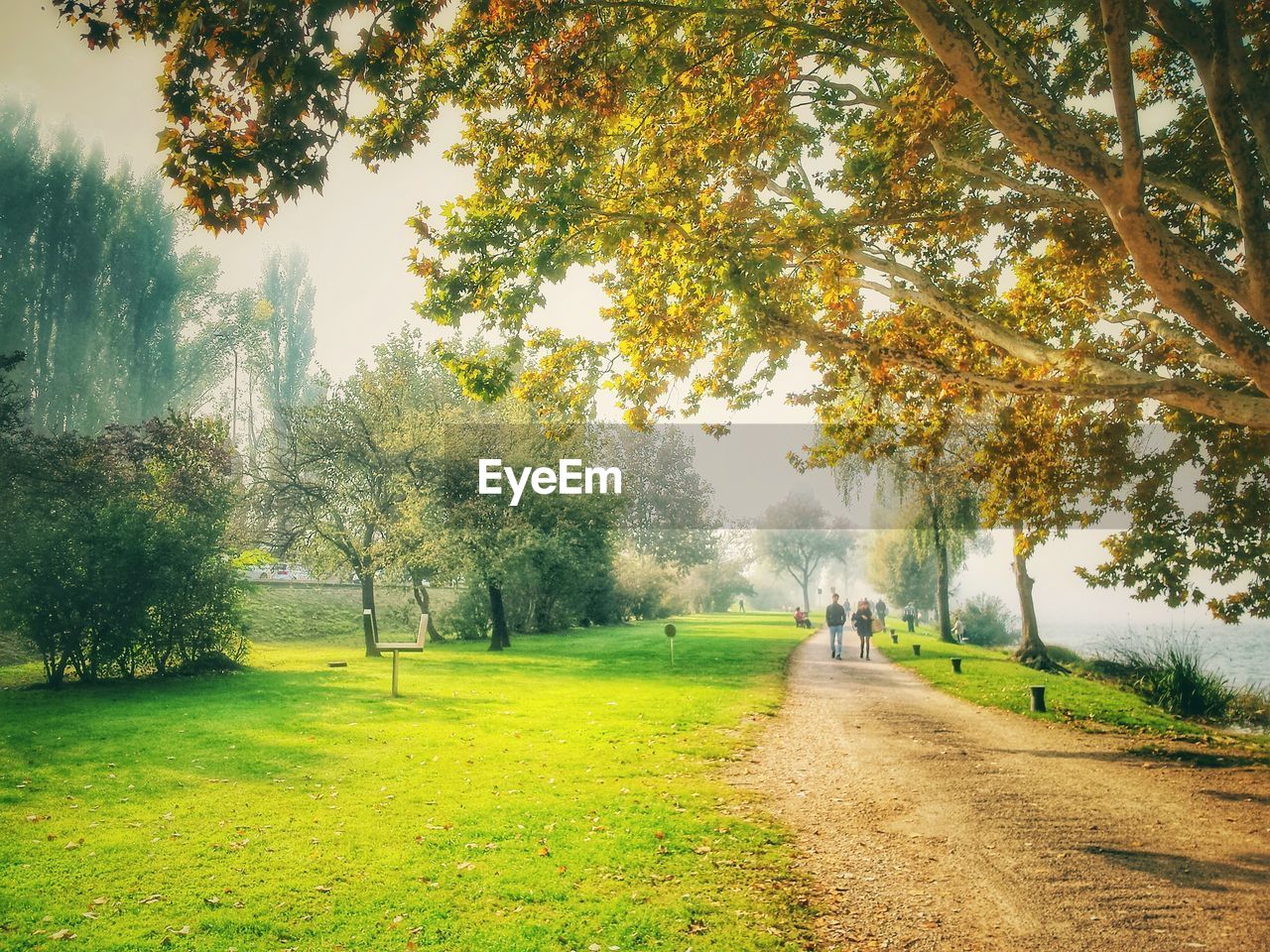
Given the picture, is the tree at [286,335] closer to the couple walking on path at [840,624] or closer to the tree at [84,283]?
the tree at [84,283]

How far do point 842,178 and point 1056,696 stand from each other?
42.0 feet

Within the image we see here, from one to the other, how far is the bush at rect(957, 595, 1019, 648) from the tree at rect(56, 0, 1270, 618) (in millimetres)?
28759

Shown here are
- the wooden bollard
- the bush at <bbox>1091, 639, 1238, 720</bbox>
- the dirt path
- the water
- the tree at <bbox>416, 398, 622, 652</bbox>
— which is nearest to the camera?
the dirt path

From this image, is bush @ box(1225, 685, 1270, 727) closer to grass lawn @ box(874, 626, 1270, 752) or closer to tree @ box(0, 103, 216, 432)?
grass lawn @ box(874, 626, 1270, 752)

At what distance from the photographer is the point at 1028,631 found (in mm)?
26578

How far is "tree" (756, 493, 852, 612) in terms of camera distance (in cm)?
7919

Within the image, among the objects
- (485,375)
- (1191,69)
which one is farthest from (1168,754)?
(485,375)

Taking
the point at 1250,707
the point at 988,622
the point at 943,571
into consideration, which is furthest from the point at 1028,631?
the point at 988,622

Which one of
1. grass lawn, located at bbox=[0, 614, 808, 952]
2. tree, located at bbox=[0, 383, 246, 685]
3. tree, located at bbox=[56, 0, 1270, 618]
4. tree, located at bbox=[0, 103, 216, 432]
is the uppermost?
tree, located at bbox=[0, 103, 216, 432]

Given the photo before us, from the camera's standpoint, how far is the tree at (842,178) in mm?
6121

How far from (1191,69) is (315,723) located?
18292 millimetres

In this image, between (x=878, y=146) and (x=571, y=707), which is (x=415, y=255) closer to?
(x=878, y=146)

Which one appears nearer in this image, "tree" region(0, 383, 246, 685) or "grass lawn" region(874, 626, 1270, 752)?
"grass lawn" region(874, 626, 1270, 752)

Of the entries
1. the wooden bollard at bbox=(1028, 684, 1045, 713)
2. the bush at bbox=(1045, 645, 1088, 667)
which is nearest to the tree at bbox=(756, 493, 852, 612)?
the bush at bbox=(1045, 645, 1088, 667)
